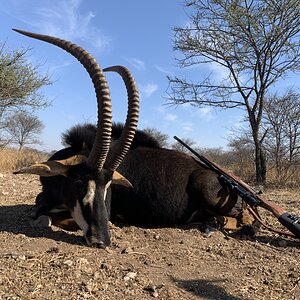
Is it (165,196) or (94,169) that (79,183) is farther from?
(165,196)

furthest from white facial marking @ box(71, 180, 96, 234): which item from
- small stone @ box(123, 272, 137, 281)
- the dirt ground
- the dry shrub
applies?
the dry shrub

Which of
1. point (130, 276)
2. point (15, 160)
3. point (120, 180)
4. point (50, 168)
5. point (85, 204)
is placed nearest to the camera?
point (130, 276)

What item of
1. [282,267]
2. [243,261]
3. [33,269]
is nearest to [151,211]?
[243,261]

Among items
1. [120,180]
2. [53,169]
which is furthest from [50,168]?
[120,180]

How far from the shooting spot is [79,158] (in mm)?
4719

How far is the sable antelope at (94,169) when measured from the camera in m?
4.03

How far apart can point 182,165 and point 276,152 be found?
12.5 metres

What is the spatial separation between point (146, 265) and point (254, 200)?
76.1 inches

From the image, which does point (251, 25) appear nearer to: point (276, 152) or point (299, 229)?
point (276, 152)

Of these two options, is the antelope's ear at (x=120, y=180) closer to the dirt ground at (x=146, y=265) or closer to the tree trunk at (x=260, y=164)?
the dirt ground at (x=146, y=265)

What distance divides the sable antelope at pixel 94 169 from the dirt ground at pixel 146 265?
24 centimetres

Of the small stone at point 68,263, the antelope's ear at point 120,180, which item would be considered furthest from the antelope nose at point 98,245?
the antelope's ear at point 120,180

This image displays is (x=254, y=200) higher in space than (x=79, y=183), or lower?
lower

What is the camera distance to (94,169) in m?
4.20
